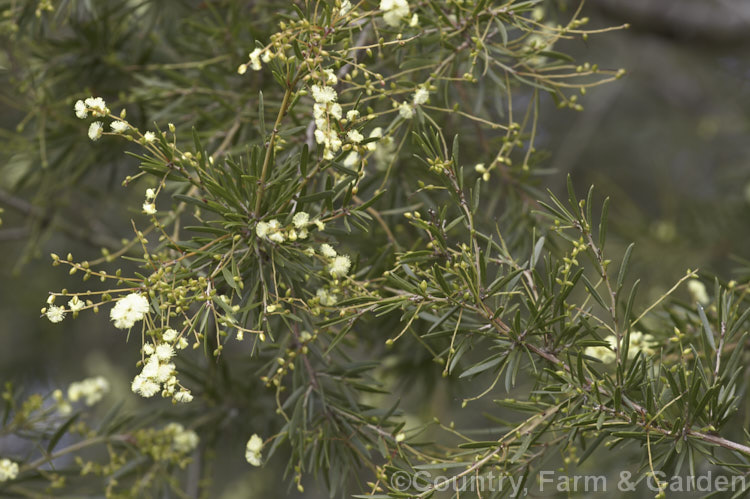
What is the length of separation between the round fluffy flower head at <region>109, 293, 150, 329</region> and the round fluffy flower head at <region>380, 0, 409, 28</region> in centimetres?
47

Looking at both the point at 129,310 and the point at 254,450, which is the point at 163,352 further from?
the point at 254,450

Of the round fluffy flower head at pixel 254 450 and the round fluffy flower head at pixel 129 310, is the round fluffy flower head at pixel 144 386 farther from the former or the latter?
the round fluffy flower head at pixel 254 450

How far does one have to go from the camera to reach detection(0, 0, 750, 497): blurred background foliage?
127cm

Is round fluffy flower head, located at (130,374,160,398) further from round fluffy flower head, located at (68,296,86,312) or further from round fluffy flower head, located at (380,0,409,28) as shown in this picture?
round fluffy flower head, located at (380,0,409,28)

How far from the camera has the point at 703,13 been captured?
259 centimetres

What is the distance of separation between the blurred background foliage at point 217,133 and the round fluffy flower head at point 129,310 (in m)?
0.28

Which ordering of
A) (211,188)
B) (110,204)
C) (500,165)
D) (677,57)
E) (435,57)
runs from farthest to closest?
1. (677,57)
2. (110,204)
3. (500,165)
4. (435,57)
5. (211,188)

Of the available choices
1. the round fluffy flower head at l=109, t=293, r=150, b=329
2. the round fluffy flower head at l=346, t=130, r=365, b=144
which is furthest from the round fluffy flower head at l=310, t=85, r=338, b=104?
the round fluffy flower head at l=109, t=293, r=150, b=329

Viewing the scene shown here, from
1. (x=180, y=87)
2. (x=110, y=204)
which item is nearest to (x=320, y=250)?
(x=180, y=87)

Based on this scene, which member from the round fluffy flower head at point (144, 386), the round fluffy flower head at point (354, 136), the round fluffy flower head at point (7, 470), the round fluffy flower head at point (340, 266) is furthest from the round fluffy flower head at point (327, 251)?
the round fluffy flower head at point (7, 470)

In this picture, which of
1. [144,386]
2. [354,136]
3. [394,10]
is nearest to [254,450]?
[144,386]

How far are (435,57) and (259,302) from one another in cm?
50

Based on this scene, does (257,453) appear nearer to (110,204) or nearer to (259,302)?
(259,302)

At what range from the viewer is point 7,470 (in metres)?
1.16
